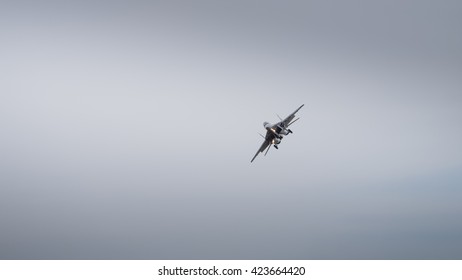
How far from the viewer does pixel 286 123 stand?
151625 mm

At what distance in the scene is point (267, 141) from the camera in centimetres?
15550
